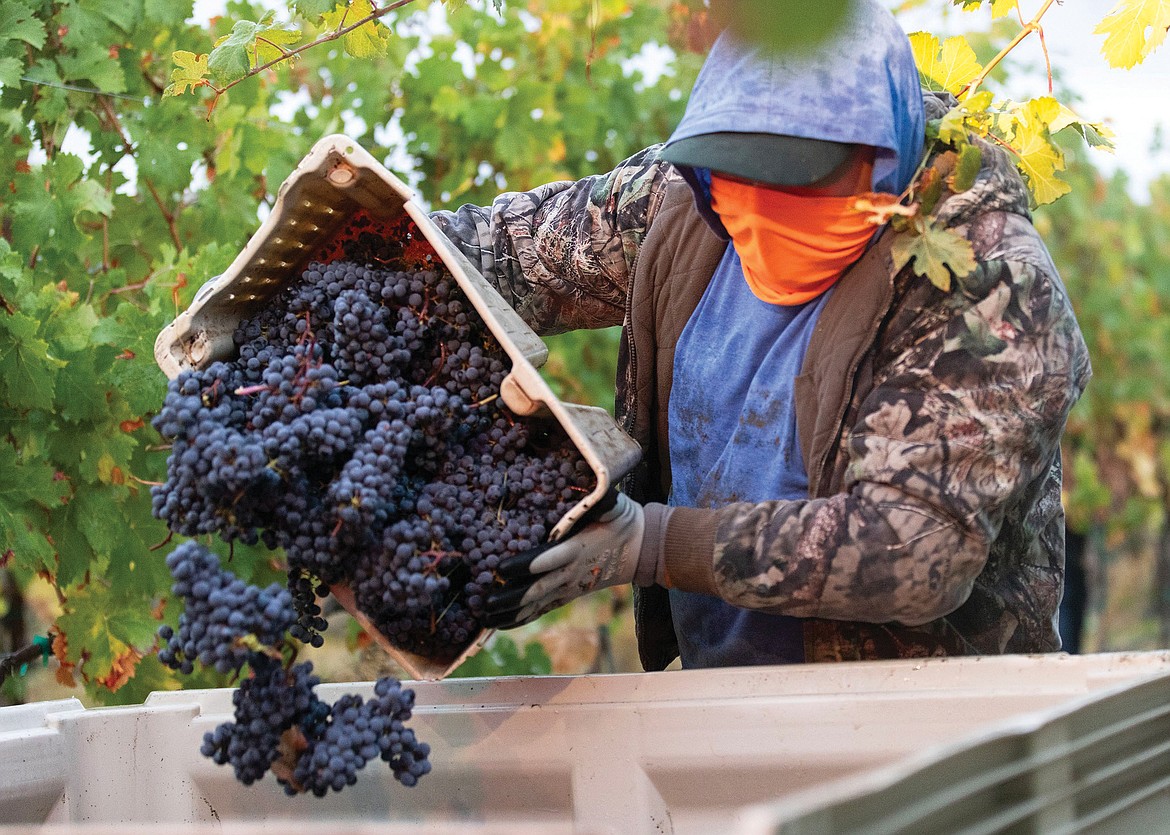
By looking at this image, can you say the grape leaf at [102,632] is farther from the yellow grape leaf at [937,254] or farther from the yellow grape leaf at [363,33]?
the yellow grape leaf at [937,254]

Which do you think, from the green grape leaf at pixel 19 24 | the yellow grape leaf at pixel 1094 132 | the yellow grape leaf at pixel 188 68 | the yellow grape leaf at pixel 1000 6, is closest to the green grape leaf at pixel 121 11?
the green grape leaf at pixel 19 24

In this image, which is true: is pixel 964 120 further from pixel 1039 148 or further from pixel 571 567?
pixel 571 567

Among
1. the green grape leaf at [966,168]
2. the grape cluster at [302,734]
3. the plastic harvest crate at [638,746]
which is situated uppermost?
the green grape leaf at [966,168]

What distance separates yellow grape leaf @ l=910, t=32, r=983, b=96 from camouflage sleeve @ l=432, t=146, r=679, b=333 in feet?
1.60

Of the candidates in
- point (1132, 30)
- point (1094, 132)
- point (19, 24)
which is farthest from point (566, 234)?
point (19, 24)

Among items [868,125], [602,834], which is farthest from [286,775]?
[868,125]

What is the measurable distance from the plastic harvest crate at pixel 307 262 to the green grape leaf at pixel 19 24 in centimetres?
88

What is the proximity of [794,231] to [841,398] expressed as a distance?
26cm

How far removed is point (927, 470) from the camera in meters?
1.64

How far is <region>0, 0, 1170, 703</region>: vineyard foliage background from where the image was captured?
2.23 meters

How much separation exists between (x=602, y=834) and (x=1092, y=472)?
6945 millimetres

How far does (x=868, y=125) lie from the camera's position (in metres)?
1.64

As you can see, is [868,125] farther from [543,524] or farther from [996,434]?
[543,524]

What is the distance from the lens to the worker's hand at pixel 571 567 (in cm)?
157
